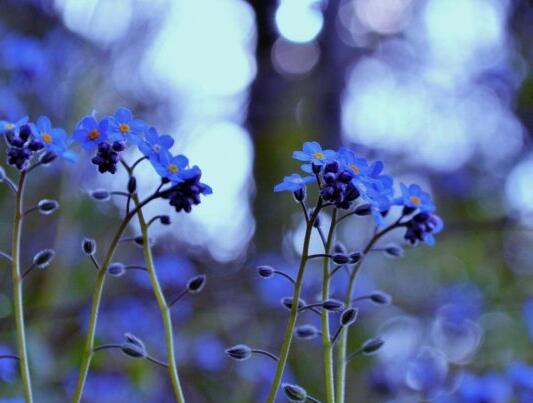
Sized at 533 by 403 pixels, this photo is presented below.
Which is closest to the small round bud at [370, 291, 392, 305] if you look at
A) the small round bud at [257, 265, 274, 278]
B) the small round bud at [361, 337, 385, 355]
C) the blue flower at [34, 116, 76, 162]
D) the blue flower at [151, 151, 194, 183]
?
the small round bud at [361, 337, 385, 355]

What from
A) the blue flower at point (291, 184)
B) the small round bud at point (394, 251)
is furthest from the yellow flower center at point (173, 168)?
the small round bud at point (394, 251)

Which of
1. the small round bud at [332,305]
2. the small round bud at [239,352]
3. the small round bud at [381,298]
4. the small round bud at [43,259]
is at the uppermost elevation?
the small round bud at [381,298]

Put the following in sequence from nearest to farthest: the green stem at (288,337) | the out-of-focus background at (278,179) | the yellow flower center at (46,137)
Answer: the green stem at (288,337) < the yellow flower center at (46,137) < the out-of-focus background at (278,179)

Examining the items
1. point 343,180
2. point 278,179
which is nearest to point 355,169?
point 343,180

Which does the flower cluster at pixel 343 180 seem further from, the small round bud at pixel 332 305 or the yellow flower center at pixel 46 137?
the yellow flower center at pixel 46 137

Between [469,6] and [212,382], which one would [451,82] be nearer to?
[469,6]

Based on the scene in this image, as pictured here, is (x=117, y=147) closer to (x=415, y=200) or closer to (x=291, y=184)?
(x=291, y=184)

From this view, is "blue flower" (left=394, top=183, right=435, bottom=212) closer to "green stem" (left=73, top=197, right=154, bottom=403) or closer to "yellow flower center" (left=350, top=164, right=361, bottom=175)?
"yellow flower center" (left=350, top=164, right=361, bottom=175)
